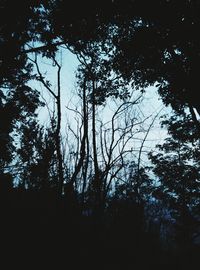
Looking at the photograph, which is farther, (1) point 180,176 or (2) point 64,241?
(1) point 180,176

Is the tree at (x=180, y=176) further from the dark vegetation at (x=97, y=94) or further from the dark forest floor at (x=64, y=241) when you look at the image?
the dark forest floor at (x=64, y=241)

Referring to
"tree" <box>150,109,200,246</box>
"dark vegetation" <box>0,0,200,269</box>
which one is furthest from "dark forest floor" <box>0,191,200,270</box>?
"tree" <box>150,109,200,246</box>

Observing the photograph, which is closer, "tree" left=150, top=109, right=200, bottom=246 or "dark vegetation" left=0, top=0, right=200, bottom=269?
"dark vegetation" left=0, top=0, right=200, bottom=269

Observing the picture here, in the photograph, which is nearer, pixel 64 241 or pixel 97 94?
pixel 64 241

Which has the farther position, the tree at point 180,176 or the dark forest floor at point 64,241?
the tree at point 180,176

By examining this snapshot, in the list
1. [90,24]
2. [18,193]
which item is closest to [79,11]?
[90,24]

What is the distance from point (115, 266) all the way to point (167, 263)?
9.03 feet

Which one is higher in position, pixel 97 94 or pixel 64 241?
pixel 97 94

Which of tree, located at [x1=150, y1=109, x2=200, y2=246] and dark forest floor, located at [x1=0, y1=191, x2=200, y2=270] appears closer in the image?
dark forest floor, located at [x1=0, y1=191, x2=200, y2=270]

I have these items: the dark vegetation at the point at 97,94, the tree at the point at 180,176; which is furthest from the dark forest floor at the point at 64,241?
the tree at the point at 180,176

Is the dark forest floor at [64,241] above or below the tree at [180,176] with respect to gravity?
below

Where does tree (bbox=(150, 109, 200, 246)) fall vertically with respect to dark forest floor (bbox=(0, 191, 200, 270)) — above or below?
above

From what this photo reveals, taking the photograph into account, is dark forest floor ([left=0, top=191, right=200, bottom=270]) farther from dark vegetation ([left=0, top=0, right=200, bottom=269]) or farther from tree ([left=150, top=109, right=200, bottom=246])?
tree ([left=150, top=109, right=200, bottom=246])

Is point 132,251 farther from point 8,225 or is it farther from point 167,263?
point 8,225
